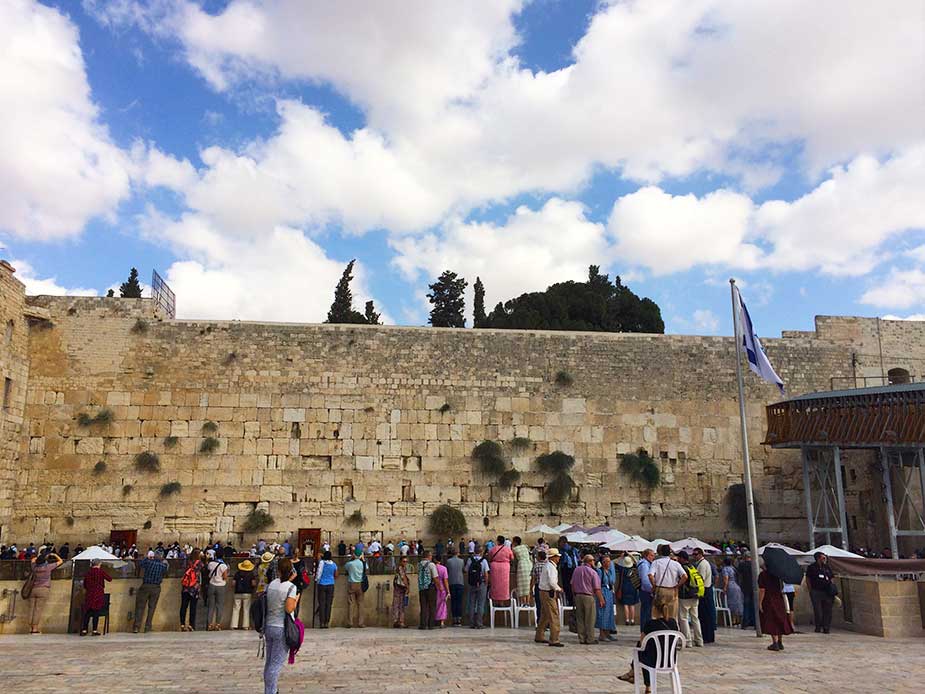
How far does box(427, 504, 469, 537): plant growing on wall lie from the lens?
17.2 m

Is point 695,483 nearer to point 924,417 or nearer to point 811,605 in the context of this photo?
point 924,417

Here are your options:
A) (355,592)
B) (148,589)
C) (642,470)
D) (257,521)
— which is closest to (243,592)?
(148,589)

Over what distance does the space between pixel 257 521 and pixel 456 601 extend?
729cm

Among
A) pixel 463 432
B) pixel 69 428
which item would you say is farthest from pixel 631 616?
pixel 69 428

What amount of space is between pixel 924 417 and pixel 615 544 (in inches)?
338

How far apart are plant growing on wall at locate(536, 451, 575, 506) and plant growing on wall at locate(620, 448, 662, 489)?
1399mm

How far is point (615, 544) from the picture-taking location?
39.3ft

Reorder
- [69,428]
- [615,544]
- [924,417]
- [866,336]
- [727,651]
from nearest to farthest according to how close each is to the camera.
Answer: [727,651] → [615,544] → [924,417] → [69,428] → [866,336]

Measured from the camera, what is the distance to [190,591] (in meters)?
10.6

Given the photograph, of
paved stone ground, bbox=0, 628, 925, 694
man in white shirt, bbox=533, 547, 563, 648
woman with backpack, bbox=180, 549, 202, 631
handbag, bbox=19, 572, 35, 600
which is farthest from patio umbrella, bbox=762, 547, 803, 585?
handbag, bbox=19, 572, 35, 600

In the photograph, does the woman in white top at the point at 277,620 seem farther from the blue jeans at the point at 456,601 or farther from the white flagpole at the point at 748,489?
the white flagpole at the point at 748,489

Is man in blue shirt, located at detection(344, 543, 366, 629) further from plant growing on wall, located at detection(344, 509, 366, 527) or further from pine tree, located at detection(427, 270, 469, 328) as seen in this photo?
pine tree, located at detection(427, 270, 469, 328)

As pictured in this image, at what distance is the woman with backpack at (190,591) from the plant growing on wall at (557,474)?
9370mm

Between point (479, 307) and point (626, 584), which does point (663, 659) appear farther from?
point (479, 307)
